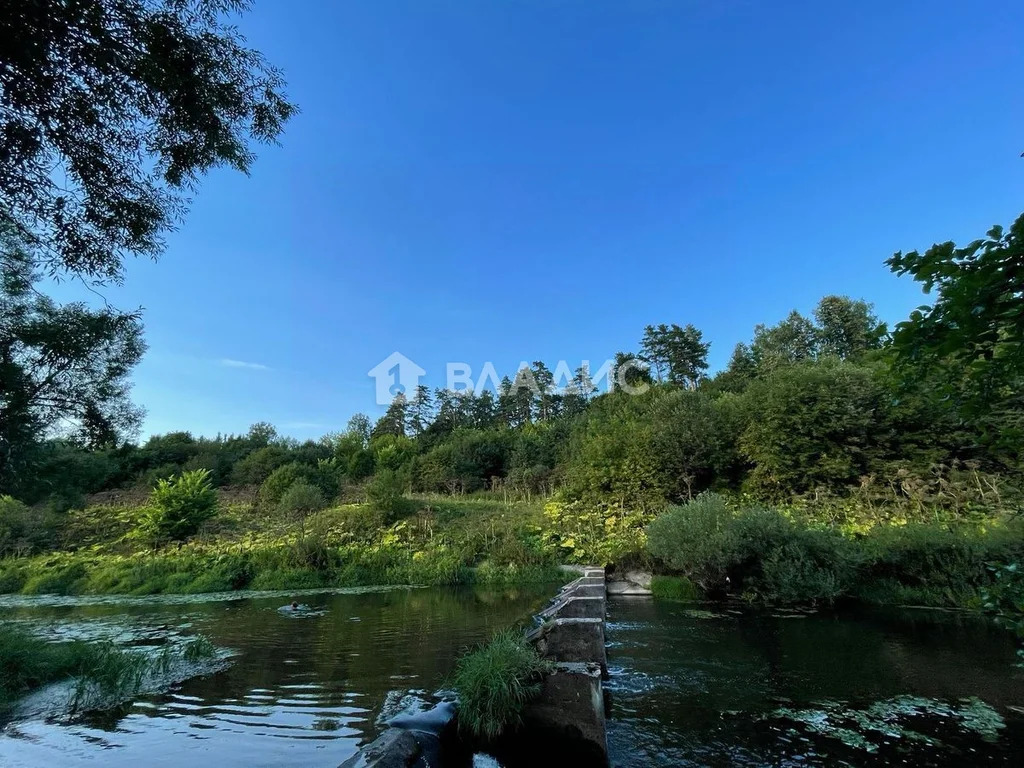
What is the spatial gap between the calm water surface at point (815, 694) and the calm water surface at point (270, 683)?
2.54 m

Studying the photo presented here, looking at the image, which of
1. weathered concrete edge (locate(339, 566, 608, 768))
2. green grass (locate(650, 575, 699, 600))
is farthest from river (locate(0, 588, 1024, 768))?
green grass (locate(650, 575, 699, 600))

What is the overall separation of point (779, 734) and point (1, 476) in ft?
28.5

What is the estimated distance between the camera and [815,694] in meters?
5.63

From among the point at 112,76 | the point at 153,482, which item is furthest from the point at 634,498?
the point at 153,482

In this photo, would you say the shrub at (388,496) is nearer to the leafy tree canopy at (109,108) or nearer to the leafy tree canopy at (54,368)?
the leafy tree canopy at (54,368)

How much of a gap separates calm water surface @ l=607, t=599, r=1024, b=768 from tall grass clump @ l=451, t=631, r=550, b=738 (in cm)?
91

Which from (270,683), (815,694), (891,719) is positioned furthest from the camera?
(270,683)

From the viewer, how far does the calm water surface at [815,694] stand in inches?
166

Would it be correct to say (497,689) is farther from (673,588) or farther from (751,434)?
(751,434)

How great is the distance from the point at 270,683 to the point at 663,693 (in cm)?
495

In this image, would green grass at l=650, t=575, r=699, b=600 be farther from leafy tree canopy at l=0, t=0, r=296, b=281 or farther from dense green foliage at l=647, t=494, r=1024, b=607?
leafy tree canopy at l=0, t=0, r=296, b=281

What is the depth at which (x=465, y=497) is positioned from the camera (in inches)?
1219

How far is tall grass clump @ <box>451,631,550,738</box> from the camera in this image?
4082mm

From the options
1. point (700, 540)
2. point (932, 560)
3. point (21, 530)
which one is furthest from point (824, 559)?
point (21, 530)
